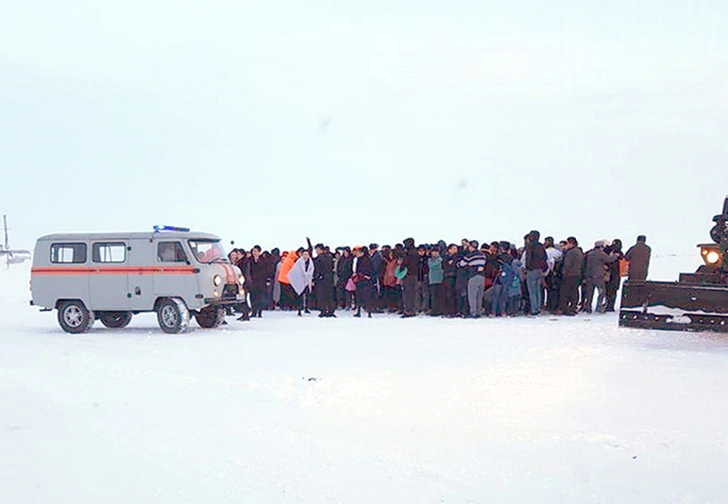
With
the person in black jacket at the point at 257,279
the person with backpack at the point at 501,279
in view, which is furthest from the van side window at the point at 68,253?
the person with backpack at the point at 501,279

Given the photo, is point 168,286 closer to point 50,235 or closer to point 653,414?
point 50,235

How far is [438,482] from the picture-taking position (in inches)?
233

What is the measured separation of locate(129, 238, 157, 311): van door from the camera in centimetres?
1647

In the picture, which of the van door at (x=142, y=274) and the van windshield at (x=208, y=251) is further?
the van windshield at (x=208, y=251)

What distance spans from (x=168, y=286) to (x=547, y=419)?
33.7 ft

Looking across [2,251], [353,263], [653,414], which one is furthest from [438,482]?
[2,251]

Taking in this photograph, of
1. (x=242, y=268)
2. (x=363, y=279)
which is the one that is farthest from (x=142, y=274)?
(x=363, y=279)

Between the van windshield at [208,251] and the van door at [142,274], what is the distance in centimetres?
82

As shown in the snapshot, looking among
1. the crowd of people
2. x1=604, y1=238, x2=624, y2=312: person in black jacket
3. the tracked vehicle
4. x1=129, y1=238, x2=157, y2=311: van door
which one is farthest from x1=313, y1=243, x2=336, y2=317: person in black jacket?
the tracked vehicle

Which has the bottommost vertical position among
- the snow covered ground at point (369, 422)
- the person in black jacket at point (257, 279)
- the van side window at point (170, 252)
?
the snow covered ground at point (369, 422)

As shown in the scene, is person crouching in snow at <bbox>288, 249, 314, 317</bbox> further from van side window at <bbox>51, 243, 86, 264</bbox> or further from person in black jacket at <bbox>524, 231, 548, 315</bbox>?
van side window at <bbox>51, 243, 86, 264</bbox>

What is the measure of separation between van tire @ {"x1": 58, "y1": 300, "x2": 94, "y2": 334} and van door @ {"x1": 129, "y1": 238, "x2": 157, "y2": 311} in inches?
37.4

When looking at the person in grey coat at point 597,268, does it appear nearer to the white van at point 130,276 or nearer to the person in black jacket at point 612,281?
the person in black jacket at point 612,281

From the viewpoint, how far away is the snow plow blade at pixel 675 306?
12.0m
